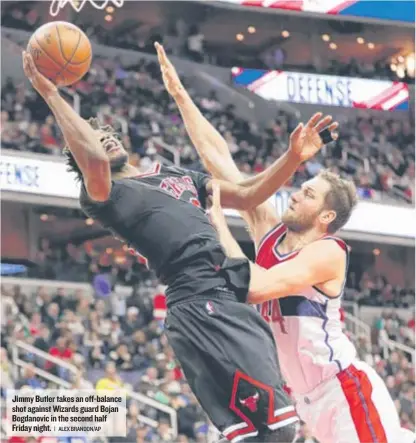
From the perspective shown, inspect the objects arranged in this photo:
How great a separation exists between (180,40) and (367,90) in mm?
4614

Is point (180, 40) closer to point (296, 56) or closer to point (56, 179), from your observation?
point (296, 56)

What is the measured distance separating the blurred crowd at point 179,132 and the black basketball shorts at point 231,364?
543 inches

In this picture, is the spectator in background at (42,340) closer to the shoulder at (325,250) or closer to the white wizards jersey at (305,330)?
the white wizards jersey at (305,330)

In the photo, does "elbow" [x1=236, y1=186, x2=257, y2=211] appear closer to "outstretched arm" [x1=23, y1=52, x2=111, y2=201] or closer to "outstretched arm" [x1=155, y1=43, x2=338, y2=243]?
"outstretched arm" [x1=155, y1=43, x2=338, y2=243]

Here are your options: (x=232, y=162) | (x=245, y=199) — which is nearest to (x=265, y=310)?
(x=245, y=199)

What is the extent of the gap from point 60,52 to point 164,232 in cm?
117

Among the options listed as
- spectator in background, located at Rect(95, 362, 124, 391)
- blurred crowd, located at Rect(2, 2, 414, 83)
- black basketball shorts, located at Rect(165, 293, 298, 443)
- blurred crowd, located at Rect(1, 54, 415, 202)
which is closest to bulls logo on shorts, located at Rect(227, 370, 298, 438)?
black basketball shorts, located at Rect(165, 293, 298, 443)

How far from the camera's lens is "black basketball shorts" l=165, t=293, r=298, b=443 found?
585cm

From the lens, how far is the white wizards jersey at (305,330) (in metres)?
6.56

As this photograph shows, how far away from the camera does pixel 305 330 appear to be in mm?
6555

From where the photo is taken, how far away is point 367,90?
26.6 m

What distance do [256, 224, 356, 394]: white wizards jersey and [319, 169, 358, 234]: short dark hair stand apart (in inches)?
6.7

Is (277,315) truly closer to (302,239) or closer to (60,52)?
(302,239)

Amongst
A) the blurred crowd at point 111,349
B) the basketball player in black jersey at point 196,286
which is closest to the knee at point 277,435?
the basketball player in black jersey at point 196,286
